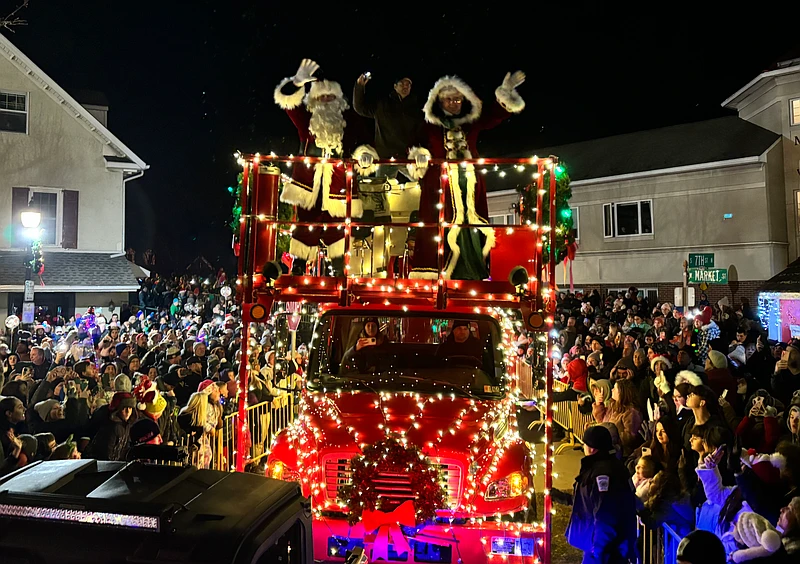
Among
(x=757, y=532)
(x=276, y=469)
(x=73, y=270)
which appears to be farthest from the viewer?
(x=73, y=270)

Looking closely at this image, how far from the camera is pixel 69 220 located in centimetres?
2120

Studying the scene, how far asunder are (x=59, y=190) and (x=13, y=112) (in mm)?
2663

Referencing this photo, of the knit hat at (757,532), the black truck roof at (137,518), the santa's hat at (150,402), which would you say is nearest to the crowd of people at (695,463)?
the knit hat at (757,532)

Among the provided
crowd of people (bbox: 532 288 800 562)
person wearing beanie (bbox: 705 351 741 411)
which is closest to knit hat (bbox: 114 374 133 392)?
crowd of people (bbox: 532 288 800 562)

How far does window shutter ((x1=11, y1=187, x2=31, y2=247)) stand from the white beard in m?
17.0

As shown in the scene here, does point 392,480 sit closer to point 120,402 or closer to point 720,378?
point 120,402

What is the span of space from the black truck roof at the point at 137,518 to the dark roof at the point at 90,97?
2579 centimetres

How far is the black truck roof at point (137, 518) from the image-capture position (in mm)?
2182

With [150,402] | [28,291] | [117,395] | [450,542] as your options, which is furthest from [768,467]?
[28,291]

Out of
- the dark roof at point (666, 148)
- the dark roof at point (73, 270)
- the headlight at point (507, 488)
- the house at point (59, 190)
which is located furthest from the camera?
the dark roof at point (666, 148)

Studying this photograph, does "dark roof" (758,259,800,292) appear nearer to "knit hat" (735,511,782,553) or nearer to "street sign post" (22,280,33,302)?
"knit hat" (735,511,782,553)

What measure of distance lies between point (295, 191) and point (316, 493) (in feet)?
10.6

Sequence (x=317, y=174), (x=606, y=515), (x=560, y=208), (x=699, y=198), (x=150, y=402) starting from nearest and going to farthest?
1. (x=606, y=515)
2. (x=317, y=174)
3. (x=560, y=208)
4. (x=150, y=402)
5. (x=699, y=198)

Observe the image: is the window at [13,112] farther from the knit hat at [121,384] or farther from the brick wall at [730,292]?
the brick wall at [730,292]
